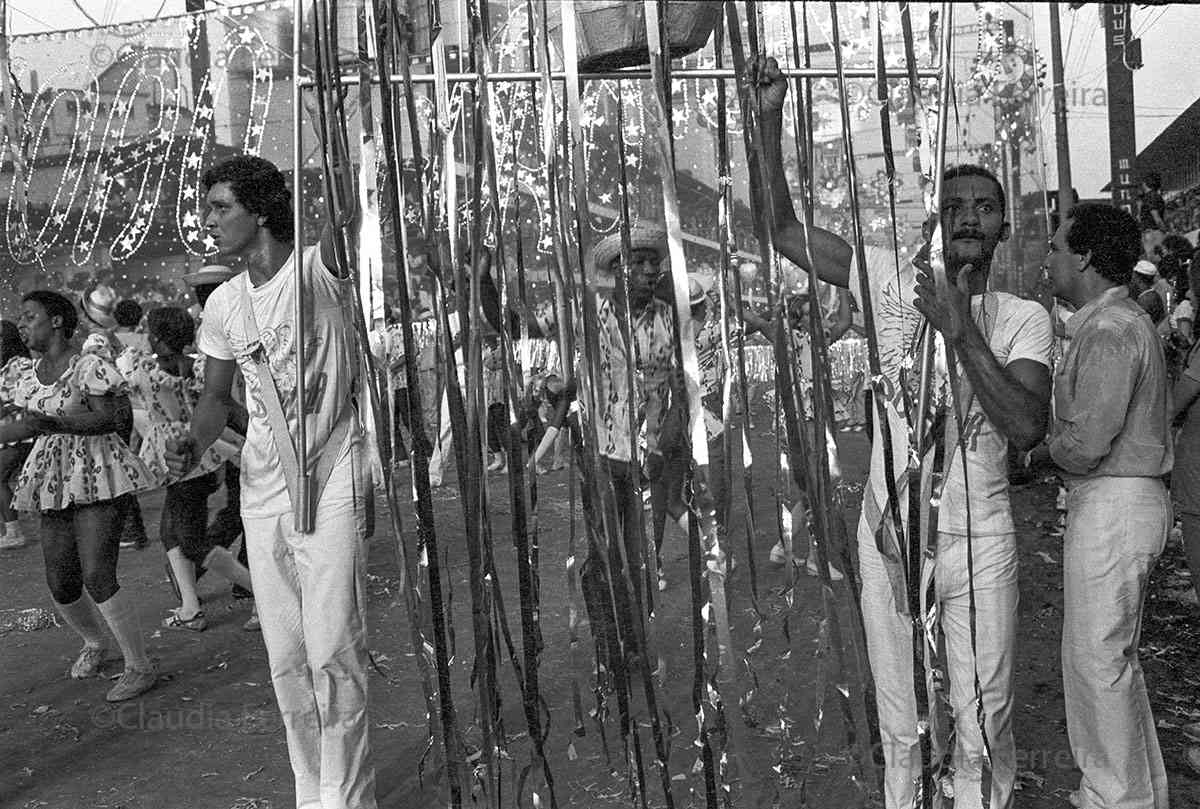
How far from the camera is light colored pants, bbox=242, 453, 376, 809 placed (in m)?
2.85

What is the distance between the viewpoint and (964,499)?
236cm

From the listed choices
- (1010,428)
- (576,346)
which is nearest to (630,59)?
(576,346)

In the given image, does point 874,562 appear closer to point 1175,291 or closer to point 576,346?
point 576,346

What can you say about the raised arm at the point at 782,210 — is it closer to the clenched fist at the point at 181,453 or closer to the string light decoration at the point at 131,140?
the clenched fist at the point at 181,453

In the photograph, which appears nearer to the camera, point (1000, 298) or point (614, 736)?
point (1000, 298)

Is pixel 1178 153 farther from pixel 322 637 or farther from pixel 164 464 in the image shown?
pixel 322 637

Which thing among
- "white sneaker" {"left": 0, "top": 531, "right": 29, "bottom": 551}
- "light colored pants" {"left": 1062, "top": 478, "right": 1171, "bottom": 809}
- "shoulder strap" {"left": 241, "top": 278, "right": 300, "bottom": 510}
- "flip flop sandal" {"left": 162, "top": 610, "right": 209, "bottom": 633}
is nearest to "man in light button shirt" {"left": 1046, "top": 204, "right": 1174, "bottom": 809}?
"light colored pants" {"left": 1062, "top": 478, "right": 1171, "bottom": 809}

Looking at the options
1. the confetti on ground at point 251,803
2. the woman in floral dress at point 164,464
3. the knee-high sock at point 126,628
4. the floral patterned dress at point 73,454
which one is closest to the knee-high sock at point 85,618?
the knee-high sock at point 126,628

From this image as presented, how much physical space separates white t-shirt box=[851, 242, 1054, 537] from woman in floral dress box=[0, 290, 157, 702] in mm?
3281

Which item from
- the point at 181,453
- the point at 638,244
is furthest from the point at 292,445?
the point at 638,244

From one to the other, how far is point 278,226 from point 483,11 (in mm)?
1362

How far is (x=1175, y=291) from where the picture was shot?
8531 millimetres

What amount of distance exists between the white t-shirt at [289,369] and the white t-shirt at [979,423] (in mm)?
1350

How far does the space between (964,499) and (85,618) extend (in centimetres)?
386
